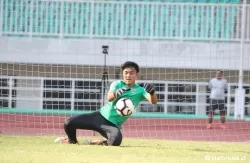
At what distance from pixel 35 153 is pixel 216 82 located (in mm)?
9631

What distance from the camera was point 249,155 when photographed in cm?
1017

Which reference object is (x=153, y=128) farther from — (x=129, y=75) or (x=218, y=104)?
(x=129, y=75)

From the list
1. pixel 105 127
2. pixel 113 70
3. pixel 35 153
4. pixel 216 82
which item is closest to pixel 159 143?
pixel 105 127

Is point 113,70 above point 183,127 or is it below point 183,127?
above

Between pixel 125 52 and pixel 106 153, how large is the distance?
12.0m

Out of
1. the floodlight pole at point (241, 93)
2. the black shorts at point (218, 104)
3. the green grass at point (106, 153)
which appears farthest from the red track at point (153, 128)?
the green grass at point (106, 153)

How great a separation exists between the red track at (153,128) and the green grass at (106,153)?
11.5ft

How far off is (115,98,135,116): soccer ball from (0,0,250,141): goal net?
8.89 metres

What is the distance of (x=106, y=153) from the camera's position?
9.47 metres

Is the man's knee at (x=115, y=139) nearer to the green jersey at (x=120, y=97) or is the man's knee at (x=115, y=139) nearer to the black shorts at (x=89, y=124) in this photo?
the black shorts at (x=89, y=124)

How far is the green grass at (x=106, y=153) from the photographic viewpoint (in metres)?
8.63

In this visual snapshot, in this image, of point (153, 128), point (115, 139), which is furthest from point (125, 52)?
point (115, 139)

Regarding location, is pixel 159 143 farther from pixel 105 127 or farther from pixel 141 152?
pixel 141 152

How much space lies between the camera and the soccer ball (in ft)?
35.8
